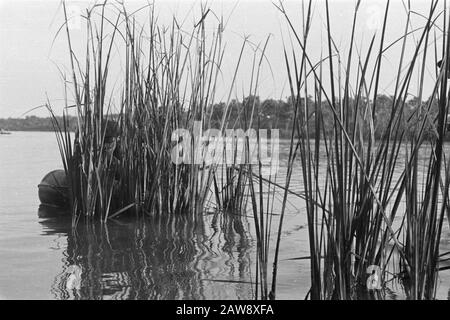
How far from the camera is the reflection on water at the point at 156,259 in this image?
210cm

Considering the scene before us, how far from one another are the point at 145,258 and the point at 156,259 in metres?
0.06

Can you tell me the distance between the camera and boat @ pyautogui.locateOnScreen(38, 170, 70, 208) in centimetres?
395

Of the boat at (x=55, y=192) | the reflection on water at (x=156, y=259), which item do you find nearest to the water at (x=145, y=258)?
the reflection on water at (x=156, y=259)

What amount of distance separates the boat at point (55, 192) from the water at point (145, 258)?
0.15 metres

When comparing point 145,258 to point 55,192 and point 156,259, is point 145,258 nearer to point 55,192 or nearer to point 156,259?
point 156,259

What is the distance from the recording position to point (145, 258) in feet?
8.54

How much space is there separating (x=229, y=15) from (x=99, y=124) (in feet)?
3.50

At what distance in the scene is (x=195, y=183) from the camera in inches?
140
